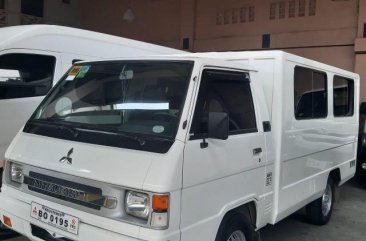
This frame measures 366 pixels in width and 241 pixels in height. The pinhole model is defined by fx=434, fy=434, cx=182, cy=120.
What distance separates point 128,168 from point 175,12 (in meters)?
12.0

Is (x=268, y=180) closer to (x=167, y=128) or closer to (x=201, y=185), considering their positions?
(x=201, y=185)

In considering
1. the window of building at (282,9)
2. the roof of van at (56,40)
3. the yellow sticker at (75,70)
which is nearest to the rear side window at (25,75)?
the roof of van at (56,40)

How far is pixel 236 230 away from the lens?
3.48m

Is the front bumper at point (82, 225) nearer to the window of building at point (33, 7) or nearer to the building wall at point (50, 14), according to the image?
the building wall at point (50, 14)

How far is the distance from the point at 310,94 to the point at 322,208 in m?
1.69

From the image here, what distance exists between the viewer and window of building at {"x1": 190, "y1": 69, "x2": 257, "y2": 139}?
10.6 ft

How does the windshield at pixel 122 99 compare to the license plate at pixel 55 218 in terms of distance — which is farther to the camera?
the windshield at pixel 122 99

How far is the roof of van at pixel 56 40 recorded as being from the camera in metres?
5.39

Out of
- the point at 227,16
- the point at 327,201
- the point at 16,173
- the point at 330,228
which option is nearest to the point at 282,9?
the point at 227,16

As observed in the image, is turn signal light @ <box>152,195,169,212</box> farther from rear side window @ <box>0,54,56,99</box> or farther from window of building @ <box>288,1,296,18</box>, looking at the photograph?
window of building @ <box>288,1,296,18</box>

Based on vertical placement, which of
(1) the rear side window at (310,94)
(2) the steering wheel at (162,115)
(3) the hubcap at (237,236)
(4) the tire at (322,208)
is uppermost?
(1) the rear side window at (310,94)

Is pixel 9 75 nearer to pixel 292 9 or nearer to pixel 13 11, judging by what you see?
pixel 292 9

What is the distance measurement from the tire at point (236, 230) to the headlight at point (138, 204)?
2.36 feet

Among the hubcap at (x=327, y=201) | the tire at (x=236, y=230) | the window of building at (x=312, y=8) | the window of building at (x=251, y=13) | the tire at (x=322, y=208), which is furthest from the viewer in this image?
the window of building at (x=251, y=13)
